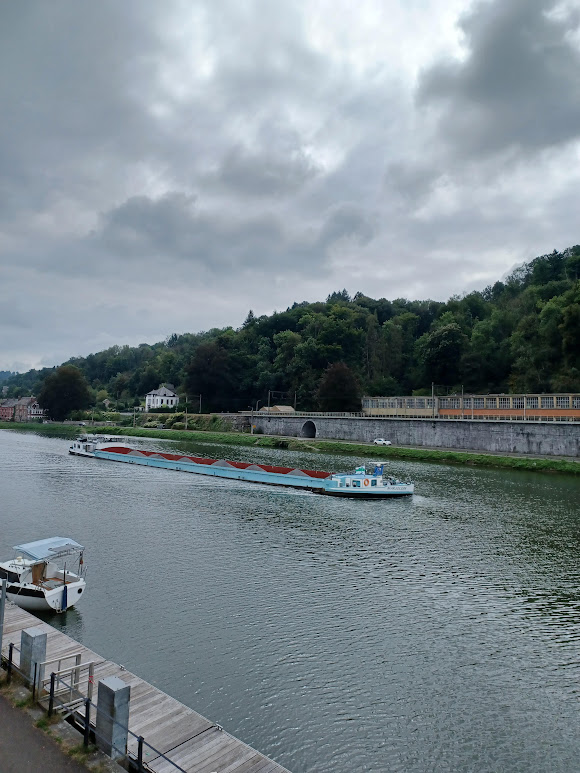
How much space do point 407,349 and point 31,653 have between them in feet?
468

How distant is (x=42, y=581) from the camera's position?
68.8 feet

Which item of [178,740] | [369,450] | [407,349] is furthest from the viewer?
[407,349]

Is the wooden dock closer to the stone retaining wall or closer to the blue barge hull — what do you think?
the blue barge hull

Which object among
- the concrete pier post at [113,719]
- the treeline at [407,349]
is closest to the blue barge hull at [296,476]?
the concrete pier post at [113,719]

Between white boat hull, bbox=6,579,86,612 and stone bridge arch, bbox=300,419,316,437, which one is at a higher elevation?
stone bridge arch, bbox=300,419,316,437

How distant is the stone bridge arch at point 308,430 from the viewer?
361 feet

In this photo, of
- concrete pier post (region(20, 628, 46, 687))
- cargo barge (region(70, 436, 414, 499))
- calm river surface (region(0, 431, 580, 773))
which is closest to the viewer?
concrete pier post (region(20, 628, 46, 687))

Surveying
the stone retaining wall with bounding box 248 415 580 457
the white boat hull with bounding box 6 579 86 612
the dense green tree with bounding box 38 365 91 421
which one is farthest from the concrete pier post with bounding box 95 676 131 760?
the dense green tree with bounding box 38 365 91 421

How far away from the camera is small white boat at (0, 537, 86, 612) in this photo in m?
19.6

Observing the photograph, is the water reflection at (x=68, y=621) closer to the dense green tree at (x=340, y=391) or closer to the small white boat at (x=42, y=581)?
the small white boat at (x=42, y=581)

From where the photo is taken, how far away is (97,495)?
145 ft

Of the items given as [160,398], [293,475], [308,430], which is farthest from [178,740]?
[160,398]

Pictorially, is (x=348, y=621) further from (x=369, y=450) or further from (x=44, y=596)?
(x=369, y=450)

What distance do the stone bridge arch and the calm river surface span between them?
227 feet
